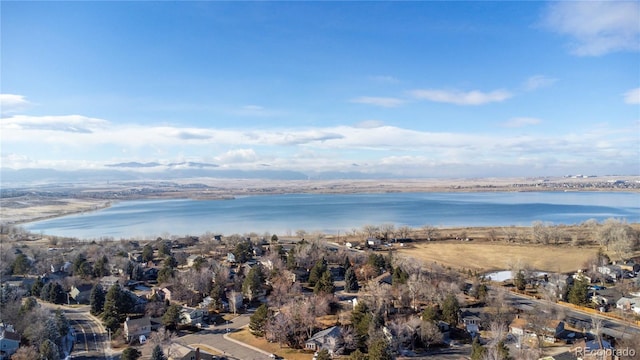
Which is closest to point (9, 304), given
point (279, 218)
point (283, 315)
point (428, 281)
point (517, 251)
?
point (283, 315)

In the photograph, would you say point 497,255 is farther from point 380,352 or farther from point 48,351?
point 48,351

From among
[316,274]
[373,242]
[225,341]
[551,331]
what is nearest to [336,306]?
[316,274]

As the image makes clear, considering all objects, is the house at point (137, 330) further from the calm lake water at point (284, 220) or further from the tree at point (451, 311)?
the calm lake water at point (284, 220)

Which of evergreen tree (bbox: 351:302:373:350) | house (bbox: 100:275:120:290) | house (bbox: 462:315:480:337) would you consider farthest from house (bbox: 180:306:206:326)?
house (bbox: 462:315:480:337)

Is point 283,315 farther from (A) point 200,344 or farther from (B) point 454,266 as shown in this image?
(B) point 454,266

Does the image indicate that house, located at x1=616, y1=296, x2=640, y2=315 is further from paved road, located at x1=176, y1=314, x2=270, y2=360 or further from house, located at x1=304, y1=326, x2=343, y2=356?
paved road, located at x1=176, y1=314, x2=270, y2=360

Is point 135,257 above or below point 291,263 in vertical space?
below

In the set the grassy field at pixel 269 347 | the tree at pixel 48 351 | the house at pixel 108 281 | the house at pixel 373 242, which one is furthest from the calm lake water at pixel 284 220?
the tree at pixel 48 351
